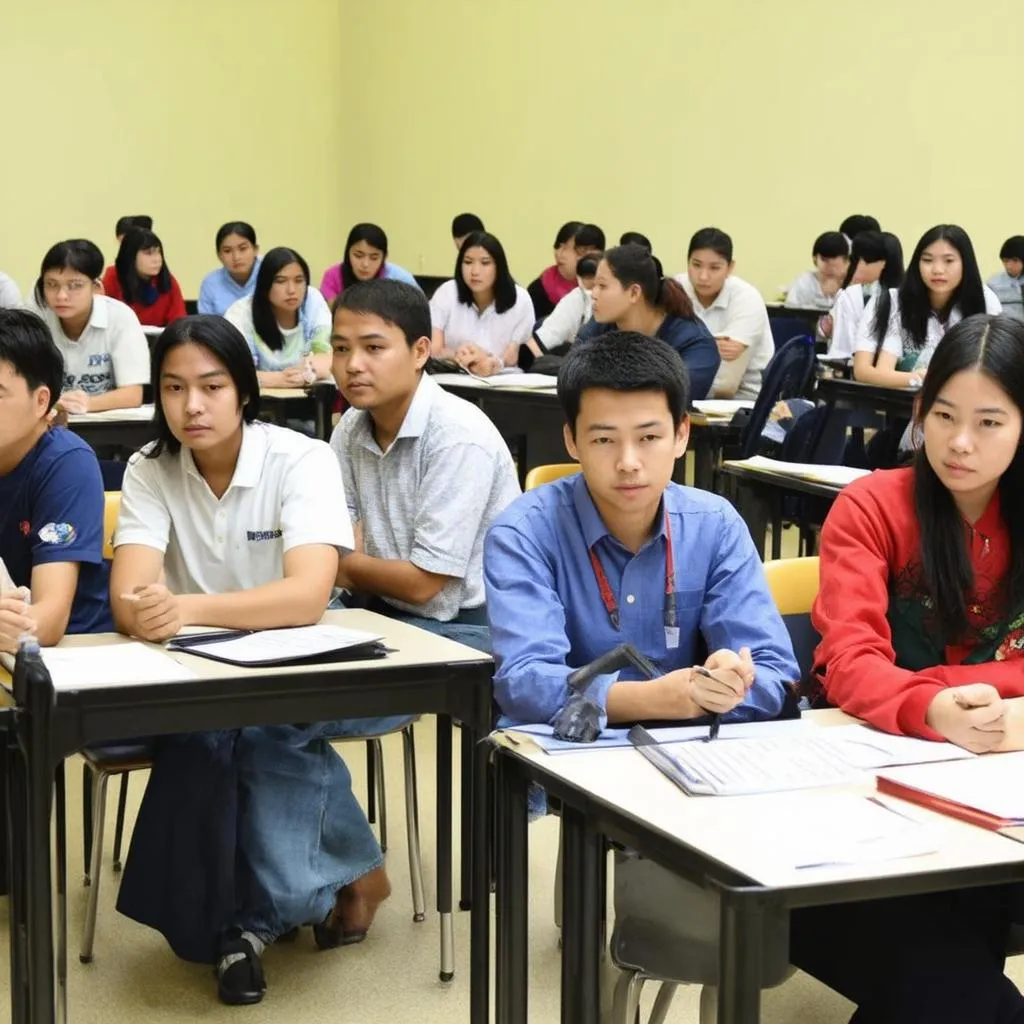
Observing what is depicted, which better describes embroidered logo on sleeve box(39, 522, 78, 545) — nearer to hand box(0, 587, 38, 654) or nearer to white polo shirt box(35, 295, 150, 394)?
hand box(0, 587, 38, 654)

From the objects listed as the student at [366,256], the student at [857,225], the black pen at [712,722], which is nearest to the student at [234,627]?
the black pen at [712,722]

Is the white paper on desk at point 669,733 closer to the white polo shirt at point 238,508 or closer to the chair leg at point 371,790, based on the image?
the white polo shirt at point 238,508

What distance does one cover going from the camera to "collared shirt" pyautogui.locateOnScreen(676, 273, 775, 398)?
19.9 ft

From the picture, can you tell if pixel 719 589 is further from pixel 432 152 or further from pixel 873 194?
pixel 432 152

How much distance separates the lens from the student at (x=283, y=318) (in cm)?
570

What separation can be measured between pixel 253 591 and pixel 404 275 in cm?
498

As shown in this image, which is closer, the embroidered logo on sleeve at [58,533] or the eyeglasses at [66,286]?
the embroidered logo on sleeve at [58,533]

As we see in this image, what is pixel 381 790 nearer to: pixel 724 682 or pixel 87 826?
pixel 87 826

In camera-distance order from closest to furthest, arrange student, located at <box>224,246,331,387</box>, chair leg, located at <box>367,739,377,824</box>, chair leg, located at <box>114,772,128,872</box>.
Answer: chair leg, located at <box>114,772,128,872</box>, chair leg, located at <box>367,739,377,824</box>, student, located at <box>224,246,331,387</box>

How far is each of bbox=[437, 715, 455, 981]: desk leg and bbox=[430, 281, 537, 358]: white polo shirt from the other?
4.28 m

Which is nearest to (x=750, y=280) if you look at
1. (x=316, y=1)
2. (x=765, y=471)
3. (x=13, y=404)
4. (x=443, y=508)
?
(x=316, y=1)

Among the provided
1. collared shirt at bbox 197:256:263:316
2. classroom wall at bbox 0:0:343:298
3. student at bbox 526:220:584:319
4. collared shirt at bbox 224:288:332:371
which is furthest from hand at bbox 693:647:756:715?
classroom wall at bbox 0:0:343:298

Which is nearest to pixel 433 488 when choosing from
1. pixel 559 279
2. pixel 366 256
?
pixel 366 256

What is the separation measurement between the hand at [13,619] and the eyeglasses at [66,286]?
9.11 ft
